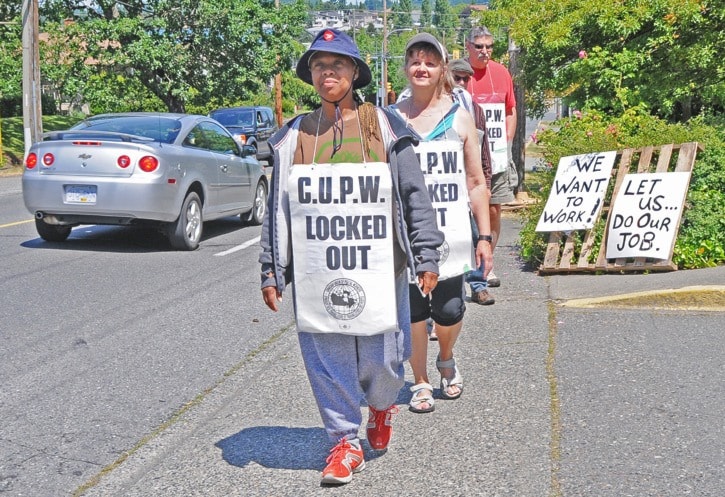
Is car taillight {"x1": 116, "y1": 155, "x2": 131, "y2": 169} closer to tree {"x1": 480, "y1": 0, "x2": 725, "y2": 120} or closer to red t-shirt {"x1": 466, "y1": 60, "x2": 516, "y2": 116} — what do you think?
red t-shirt {"x1": 466, "y1": 60, "x2": 516, "y2": 116}

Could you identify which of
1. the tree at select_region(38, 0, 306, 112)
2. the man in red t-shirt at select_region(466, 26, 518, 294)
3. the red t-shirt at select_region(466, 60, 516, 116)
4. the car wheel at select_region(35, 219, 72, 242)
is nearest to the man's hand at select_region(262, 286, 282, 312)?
the man in red t-shirt at select_region(466, 26, 518, 294)

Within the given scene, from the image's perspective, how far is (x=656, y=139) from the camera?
8.80m

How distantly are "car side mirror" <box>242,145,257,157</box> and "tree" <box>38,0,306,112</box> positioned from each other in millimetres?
18608

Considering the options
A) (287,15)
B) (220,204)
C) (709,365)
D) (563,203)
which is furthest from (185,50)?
(709,365)

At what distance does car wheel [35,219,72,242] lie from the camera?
11320 millimetres

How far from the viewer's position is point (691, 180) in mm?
8516

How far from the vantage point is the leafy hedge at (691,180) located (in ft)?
27.3

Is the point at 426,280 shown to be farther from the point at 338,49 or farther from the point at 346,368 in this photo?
the point at 338,49

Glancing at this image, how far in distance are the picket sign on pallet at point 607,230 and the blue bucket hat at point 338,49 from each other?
4.63m

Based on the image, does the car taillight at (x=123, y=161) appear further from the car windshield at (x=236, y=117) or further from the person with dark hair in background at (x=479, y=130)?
the car windshield at (x=236, y=117)

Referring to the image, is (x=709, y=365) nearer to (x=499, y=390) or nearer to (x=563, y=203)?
(x=499, y=390)

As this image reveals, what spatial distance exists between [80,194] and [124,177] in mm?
517

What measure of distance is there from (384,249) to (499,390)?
1.75 m

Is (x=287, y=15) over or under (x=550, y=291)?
over
